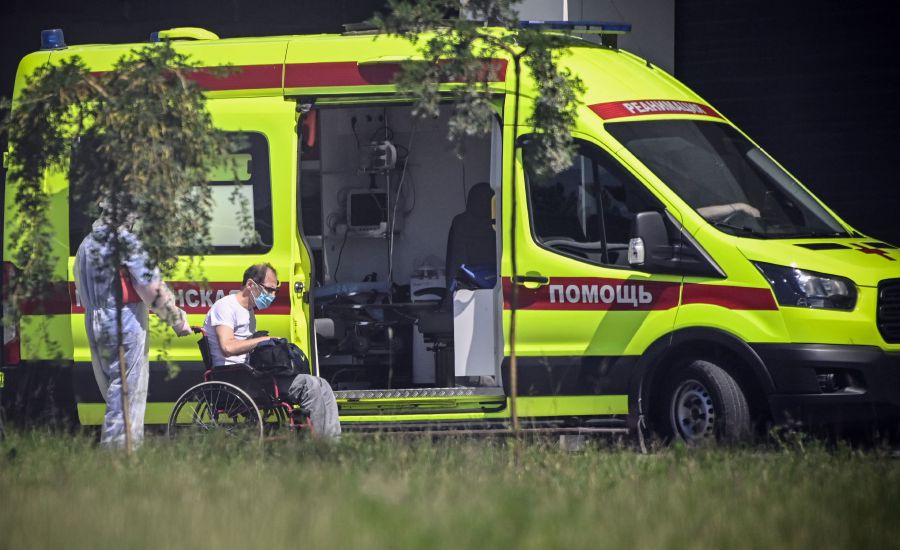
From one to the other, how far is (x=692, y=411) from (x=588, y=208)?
1.42 m

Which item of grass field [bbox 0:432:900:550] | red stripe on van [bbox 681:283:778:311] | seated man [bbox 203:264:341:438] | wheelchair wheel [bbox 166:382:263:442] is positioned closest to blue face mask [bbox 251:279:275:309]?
seated man [bbox 203:264:341:438]

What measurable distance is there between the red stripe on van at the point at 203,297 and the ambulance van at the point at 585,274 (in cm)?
1

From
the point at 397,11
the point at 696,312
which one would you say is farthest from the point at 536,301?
the point at 397,11

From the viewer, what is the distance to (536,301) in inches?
381

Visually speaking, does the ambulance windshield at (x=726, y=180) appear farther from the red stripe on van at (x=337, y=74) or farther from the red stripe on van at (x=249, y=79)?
the red stripe on van at (x=249, y=79)

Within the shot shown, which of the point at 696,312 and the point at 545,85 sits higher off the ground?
the point at 545,85

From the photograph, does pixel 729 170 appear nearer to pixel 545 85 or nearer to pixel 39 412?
pixel 545 85

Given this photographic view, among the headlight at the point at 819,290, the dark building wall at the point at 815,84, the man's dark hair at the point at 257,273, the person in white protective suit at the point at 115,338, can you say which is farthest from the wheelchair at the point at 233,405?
the dark building wall at the point at 815,84

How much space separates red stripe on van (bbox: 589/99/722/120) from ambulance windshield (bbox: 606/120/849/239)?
0.08 m

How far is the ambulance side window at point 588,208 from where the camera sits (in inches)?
378

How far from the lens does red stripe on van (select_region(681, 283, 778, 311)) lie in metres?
9.16

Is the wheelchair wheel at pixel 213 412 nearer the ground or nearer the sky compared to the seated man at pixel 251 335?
nearer the ground

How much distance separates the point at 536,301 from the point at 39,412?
3.43 meters

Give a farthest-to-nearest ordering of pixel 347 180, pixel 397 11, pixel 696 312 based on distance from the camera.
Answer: pixel 347 180 → pixel 696 312 → pixel 397 11
